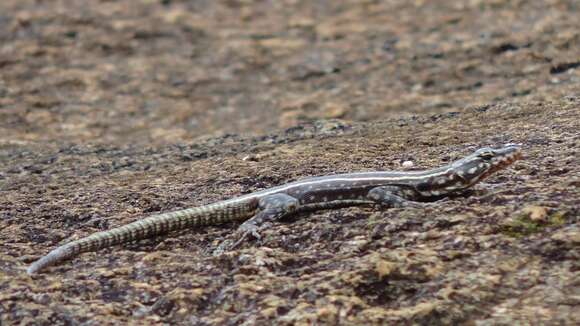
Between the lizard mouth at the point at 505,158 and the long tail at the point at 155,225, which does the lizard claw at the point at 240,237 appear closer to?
the long tail at the point at 155,225

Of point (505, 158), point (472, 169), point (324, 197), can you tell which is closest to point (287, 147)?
point (324, 197)

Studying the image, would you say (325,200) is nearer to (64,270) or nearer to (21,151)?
(64,270)

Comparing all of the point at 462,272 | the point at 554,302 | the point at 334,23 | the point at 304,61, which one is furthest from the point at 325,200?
the point at 334,23

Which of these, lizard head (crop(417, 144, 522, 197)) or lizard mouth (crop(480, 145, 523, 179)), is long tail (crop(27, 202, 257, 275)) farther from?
lizard mouth (crop(480, 145, 523, 179))

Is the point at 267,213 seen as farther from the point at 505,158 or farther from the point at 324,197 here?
the point at 505,158

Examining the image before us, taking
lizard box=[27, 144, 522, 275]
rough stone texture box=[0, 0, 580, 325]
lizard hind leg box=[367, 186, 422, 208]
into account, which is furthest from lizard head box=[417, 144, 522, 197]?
lizard hind leg box=[367, 186, 422, 208]

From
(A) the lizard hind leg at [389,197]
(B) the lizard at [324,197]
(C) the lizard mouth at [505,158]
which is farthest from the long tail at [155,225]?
(C) the lizard mouth at [505,158]

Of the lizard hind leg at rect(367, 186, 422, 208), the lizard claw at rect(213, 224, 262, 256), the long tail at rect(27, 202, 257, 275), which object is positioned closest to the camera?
the lizard claw at rect(213, 224, 262, 256)
